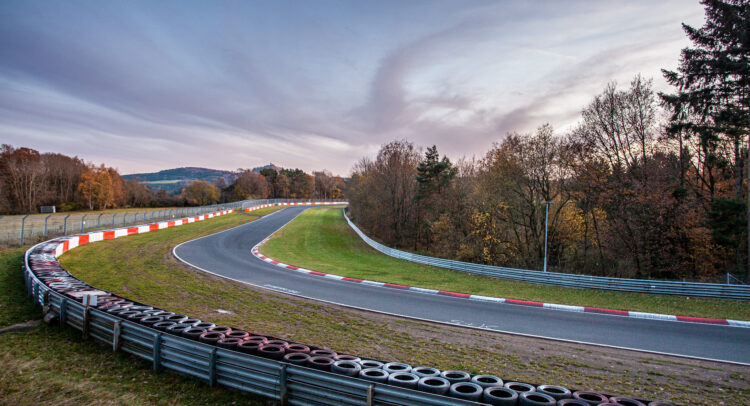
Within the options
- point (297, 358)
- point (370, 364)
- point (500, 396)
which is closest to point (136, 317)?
point (297, 358)

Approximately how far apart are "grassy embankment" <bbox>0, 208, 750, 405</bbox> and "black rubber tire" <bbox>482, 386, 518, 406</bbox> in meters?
2.55

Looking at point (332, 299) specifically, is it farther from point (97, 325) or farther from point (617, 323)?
point (617, 323)

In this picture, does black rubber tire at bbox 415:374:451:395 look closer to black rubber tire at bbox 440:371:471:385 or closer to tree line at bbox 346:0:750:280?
black rubber tire at bbox 440:371:471:385

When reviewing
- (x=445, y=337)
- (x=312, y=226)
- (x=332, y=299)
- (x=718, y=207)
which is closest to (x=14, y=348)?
(x=332, y=299)

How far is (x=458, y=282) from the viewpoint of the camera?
62.0 feet

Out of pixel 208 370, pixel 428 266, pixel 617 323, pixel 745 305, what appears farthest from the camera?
pixel 428 266

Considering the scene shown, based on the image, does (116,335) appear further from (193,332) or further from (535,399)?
(535,399)

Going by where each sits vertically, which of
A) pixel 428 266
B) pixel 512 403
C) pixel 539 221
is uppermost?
pixel 539 221

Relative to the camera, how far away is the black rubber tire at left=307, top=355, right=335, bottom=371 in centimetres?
553

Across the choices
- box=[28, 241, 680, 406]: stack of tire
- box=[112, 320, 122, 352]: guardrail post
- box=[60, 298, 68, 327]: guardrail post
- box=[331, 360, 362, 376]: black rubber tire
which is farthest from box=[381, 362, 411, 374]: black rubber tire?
box=[60, 298, 68, 327]: guardrail post

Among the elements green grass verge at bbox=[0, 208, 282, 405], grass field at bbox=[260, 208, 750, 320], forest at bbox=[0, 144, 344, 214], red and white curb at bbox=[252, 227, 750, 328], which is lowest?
grass field at bbox=[260, 208, 750, 320]

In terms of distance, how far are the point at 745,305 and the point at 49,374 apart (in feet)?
74.5

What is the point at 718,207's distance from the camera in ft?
71.4

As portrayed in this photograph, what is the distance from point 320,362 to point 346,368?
0.53m
